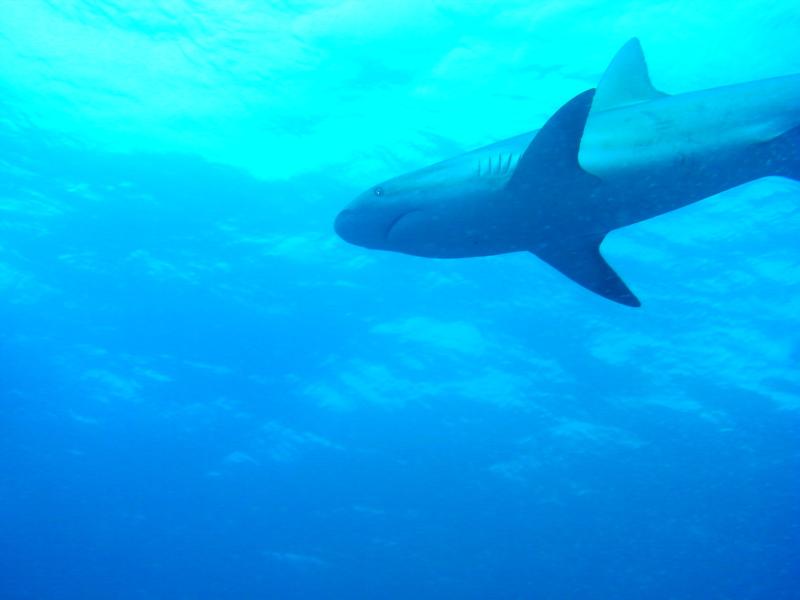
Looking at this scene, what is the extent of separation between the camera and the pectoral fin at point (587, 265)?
4.52m

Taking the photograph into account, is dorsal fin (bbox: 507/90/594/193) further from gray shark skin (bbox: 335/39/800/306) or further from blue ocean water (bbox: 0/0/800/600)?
blue ocean water (bbox: 0/0/800/600)

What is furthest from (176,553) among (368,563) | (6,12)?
(6,12)

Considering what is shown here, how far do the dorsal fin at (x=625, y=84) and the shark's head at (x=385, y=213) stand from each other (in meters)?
1.67

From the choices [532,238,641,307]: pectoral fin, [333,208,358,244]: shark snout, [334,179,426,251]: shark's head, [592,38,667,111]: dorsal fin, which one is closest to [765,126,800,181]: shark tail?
[592,38,667,111]: dorsal fin

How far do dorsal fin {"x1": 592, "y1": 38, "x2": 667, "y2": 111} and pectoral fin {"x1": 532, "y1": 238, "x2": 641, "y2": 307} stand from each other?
1.01 m

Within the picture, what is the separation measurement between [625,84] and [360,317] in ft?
47.5

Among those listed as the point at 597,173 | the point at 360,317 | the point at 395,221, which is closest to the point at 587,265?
the point at 597,173

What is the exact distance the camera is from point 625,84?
452cm

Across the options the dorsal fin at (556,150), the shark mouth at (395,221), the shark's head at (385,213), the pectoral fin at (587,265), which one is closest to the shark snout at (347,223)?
the shark's head at (385,213)

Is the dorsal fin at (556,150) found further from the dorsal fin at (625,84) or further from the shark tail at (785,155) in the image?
the shark tail at (785,155)

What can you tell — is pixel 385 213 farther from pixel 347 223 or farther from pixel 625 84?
pixel 625 84

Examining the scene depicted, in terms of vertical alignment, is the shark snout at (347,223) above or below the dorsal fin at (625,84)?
below

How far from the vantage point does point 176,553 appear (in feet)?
134

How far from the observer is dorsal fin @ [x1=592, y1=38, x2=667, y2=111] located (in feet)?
14.7
